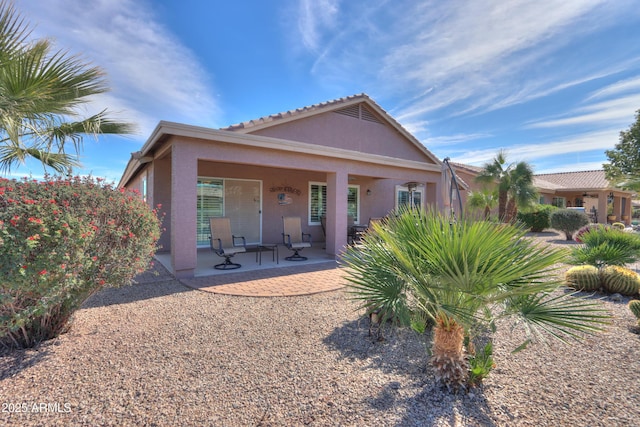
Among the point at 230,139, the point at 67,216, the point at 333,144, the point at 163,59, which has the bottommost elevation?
the point at 67,216

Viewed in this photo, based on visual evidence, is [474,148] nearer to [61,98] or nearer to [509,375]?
[509,375]

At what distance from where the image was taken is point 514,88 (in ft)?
37.4

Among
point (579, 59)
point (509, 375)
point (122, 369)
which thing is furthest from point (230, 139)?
point (579, 59)

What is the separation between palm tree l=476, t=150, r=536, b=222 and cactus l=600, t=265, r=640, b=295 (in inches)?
360

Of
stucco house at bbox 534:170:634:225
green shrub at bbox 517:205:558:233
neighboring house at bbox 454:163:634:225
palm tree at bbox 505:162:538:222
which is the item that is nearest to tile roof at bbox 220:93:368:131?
palm tree at bbox 505:162:538:222

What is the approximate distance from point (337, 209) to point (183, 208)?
4358 millimetres

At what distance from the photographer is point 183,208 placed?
6.22 m

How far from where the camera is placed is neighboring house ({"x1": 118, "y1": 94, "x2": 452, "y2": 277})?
632 centimetres

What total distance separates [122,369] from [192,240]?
3774 mm

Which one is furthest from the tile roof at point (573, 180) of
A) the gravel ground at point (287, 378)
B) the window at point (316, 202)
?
the gravel ground at point (287, 378)

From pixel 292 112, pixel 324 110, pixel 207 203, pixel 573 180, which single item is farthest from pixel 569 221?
pixel 573 180

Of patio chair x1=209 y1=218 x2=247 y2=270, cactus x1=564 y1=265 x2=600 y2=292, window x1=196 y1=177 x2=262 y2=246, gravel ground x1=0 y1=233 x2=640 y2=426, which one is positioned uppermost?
window x1=196 y1=177 x2=262 y2=246

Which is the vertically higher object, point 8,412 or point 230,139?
point 230,139

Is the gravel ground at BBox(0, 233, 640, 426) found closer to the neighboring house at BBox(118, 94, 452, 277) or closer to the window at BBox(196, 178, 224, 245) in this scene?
the neighboring house at BBox(118, 94, 452, 277)
